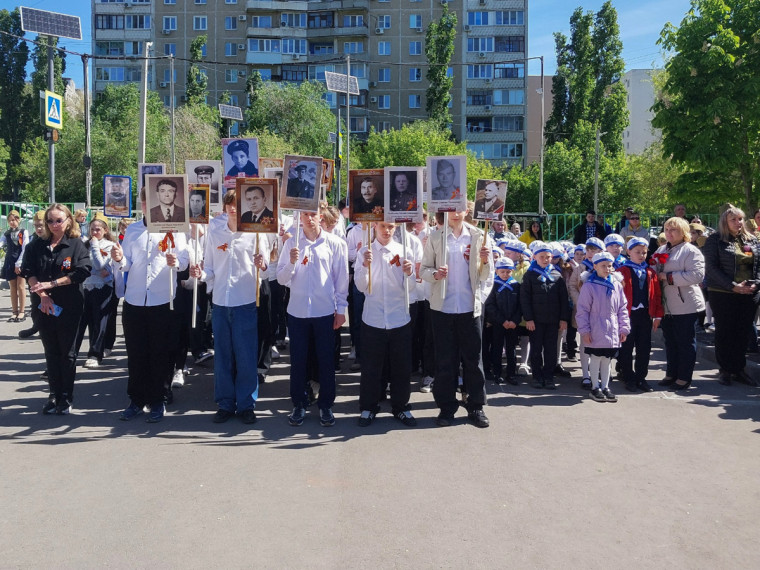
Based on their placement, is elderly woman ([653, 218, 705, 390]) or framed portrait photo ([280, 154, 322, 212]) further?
elderly woman ([653, 218, 705, 390])

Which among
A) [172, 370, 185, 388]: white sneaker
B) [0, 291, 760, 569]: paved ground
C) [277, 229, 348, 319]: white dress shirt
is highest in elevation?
[277, 229, 348, 319]: white dress shirt

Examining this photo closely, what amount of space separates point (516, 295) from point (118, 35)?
7104 cm

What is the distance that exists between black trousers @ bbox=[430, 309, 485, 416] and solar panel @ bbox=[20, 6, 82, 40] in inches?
881

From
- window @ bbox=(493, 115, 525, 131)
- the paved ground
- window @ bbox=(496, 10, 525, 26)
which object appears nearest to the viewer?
the paved ground

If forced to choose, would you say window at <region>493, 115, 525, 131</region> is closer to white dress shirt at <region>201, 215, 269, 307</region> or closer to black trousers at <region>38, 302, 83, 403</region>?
white dress shirt at <region>201, 215, 269, 307</region>

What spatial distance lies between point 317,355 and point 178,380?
8.26 ft

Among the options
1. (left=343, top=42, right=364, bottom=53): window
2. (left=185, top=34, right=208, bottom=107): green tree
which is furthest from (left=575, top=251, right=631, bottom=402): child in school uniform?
(left=343, top=42, right=364, bottom=53): window

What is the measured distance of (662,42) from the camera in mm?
23391

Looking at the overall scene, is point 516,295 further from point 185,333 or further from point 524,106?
point 524,106

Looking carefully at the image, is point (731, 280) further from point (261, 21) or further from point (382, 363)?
point (261, 21)

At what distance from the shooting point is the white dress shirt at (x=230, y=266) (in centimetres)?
762

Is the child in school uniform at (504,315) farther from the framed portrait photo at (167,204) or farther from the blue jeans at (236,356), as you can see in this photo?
the framed portrait photo at (167,204)

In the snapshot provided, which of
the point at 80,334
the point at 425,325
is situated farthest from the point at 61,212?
the point at 425,325

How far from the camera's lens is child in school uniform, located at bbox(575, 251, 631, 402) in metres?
8.71
